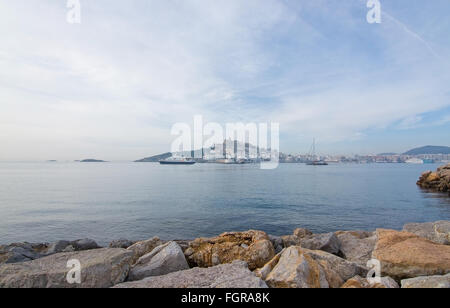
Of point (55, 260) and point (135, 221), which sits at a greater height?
point (55, 260)

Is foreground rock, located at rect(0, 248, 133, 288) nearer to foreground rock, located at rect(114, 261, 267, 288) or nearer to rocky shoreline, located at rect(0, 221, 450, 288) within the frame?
rocky shoreline, located at rect(0, 221, 450, 288)

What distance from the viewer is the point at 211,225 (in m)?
16.8

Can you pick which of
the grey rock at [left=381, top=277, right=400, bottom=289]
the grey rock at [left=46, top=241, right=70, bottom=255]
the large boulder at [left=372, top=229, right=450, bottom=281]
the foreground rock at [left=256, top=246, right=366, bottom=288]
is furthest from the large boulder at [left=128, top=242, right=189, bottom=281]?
the grey rock at [left=46, top=241, right=70, bottom=255]

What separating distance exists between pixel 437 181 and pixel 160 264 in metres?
53.4

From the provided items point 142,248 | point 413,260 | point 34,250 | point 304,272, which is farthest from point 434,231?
point 34,250

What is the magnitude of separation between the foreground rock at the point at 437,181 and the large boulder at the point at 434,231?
1477 inches

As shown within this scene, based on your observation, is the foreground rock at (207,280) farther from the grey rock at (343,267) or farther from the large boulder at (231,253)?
the grey rock at (343,267)

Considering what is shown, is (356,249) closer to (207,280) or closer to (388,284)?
(388,284)

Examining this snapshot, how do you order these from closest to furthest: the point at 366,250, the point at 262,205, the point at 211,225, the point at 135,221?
the point at 366,250 → the point at 211,225 → the point at 135,221 → the point at 262,205

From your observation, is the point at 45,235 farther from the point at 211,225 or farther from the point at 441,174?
the point at 441,174

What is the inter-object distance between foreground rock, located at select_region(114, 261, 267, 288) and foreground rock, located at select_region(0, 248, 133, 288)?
43 centimetres
